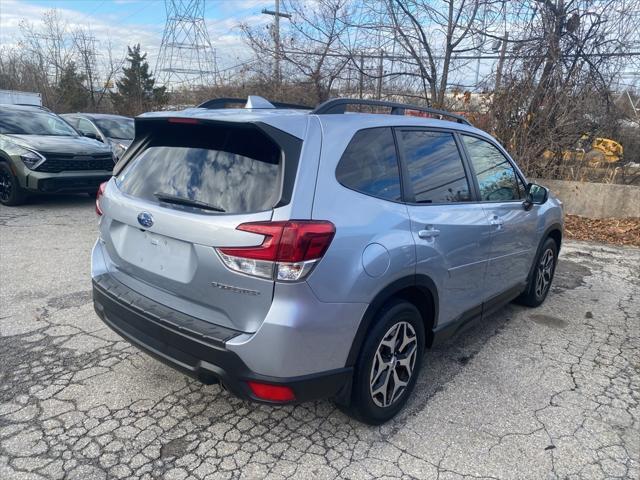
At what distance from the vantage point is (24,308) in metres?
4.26

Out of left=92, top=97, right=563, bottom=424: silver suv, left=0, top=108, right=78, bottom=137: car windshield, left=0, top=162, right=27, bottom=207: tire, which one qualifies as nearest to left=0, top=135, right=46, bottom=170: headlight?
left=0, top=162, right=27, bottom=207: tire

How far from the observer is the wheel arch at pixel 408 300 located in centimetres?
252

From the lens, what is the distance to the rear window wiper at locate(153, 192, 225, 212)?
2443 millimetres

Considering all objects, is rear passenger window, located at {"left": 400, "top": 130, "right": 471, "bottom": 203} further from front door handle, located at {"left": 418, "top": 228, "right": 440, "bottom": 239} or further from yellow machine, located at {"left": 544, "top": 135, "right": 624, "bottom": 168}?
yellow machine, located at {"left": 544, "top": 135, "right": 624, "bottom": 168}

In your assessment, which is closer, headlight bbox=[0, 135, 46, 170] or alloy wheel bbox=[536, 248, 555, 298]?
alloy wheel bbox=[536, 248, 555, 298]

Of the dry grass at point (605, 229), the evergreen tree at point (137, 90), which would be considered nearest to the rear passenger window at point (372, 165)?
the dry grass at point (605, 229)

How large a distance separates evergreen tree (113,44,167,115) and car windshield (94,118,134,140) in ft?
48.7

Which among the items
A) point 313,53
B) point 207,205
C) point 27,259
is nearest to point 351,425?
point 207,205

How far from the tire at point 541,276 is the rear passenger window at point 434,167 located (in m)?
1.72

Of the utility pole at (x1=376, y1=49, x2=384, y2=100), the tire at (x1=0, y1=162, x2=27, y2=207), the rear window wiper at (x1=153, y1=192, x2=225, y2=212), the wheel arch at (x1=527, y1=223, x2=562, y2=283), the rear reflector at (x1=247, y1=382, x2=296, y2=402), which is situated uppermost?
the utility pole at (x1=376, y1=49, x2=384, y2=100)

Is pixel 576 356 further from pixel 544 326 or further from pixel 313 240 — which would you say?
pixel 313 240

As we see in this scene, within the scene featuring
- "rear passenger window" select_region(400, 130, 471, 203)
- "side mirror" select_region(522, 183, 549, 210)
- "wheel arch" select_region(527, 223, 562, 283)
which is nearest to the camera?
"rear passenger window" select_region(400, 130, 471, 203)

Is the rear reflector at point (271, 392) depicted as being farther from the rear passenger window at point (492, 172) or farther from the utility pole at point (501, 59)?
the utility pole at point (501, 59)

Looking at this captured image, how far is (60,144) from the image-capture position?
28.0 ft
